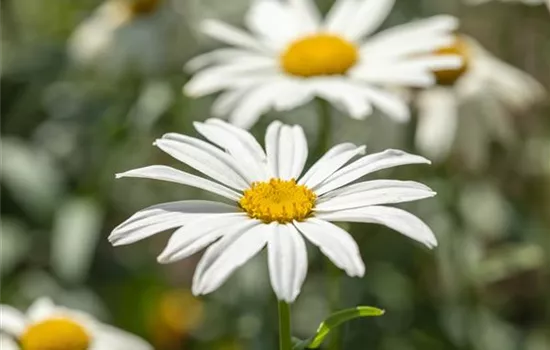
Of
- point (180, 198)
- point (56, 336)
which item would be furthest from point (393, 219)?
point (180, 198)

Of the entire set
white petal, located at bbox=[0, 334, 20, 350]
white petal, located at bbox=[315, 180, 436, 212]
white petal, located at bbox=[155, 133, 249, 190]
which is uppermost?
white petal, located at bbox=[155, 133, 249, 190]

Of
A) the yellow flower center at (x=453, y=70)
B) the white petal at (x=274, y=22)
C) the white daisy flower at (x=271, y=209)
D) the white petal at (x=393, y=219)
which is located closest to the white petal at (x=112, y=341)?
the white daisy flower at (x=271, y=209)

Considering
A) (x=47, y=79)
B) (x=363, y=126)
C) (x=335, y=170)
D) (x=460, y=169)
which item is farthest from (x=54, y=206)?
(x=335, y=170)

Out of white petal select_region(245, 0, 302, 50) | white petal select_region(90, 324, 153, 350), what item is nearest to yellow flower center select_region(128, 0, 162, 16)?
white petal select_region(245, 0, 302, 50)

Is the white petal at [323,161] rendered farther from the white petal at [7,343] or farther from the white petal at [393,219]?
the white petal at [7,343]

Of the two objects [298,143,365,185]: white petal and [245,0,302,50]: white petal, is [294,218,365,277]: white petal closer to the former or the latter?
[298,143,365,185]: white petal

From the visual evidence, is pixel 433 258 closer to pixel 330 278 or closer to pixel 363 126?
pixel 363 126
